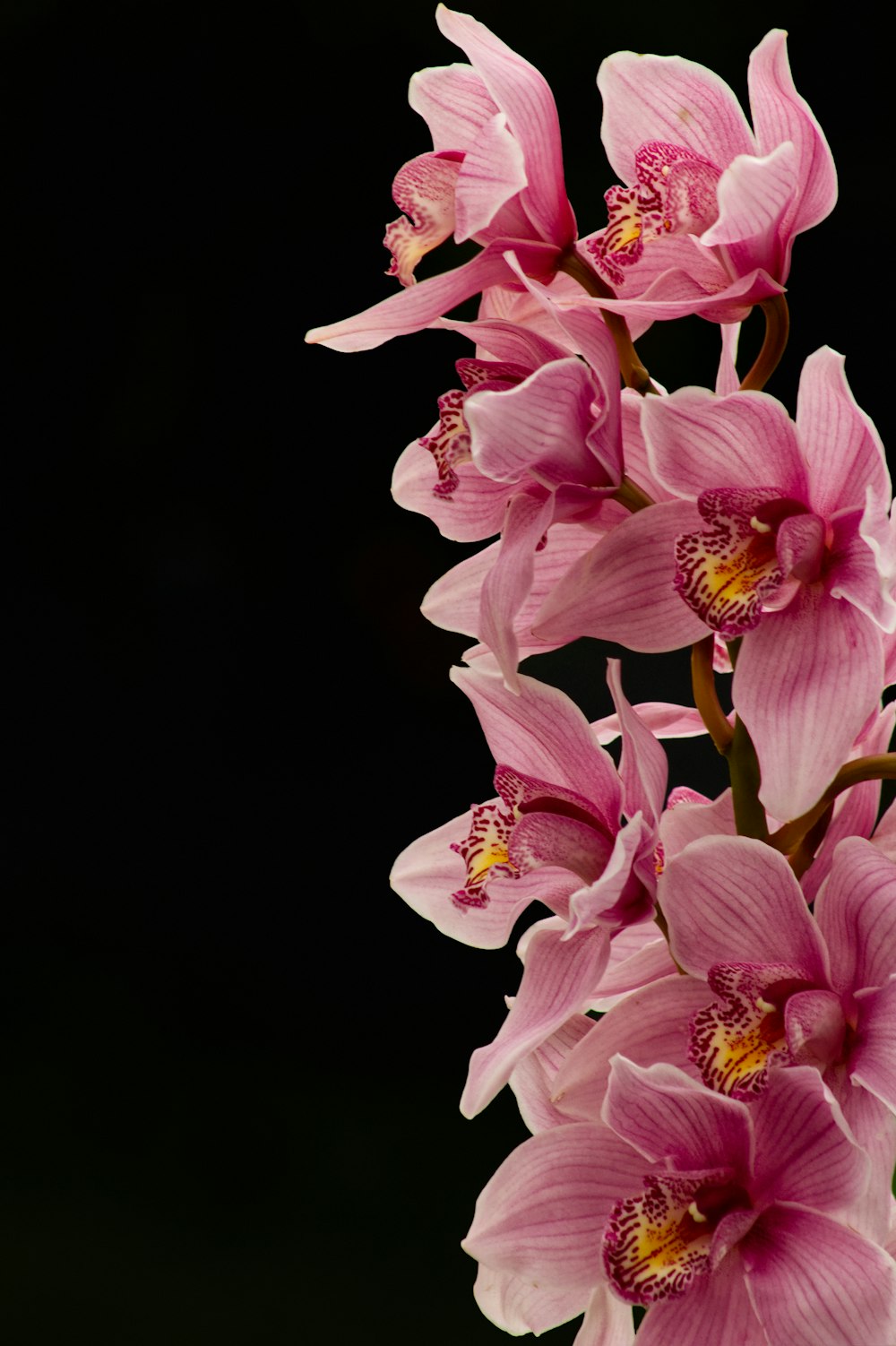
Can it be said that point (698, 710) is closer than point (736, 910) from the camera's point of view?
No

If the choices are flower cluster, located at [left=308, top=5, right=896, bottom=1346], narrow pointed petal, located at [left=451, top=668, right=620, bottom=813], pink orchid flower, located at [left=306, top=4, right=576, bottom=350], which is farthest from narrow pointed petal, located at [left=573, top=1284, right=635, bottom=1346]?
pink orchid flower, located at [left=306, top=4, right=576, bottom=350]

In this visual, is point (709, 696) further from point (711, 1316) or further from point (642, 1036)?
point (711, 1316)

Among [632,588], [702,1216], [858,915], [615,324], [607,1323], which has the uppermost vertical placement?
[615,324]

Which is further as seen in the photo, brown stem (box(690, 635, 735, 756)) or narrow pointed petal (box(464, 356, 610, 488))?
brown stem (box(690, 635, 735, 756))

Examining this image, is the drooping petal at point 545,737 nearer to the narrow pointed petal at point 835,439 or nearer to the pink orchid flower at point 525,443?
the pink orchid flower at point 525,443

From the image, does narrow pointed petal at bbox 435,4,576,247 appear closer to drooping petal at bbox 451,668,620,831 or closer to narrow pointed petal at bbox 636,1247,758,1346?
drooping petal at bbox 451,668,620,831

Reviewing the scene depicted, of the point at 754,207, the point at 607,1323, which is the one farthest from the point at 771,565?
the point at 607,1323

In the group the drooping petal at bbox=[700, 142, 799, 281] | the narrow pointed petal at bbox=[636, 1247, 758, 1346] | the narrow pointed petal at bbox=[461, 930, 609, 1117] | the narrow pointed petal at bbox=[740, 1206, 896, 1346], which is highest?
the drooping petal at bbox=[700, 142, 799, 281]

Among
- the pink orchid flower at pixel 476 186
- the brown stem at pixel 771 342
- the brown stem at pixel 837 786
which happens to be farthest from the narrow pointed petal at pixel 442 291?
the brown stem at pixel 837 786
